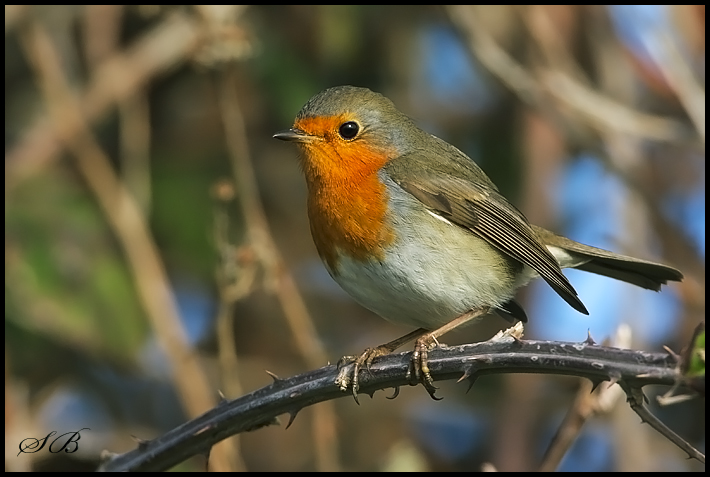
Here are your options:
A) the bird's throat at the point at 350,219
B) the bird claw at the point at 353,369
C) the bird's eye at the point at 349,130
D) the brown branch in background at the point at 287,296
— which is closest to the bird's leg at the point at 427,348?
the bird claw at the point at 353,369

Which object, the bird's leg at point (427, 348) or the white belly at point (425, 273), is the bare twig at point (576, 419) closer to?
the bird's leg at point (427, 348)

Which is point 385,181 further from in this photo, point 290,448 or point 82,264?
point 290,448

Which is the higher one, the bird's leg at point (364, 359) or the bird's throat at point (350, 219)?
the bird's throat at point (350, 219)

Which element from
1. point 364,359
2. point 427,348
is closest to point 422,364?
point 427,348

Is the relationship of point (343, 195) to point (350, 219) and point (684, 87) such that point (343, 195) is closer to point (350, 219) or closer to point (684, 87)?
point (350, 219)

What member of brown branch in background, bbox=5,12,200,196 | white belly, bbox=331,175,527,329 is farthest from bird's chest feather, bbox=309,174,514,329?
brown branch in background, bbox=5,12,200,196

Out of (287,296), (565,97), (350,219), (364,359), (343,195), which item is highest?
(565,97)

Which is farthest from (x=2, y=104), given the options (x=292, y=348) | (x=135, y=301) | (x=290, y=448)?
(x=290, y=448)
